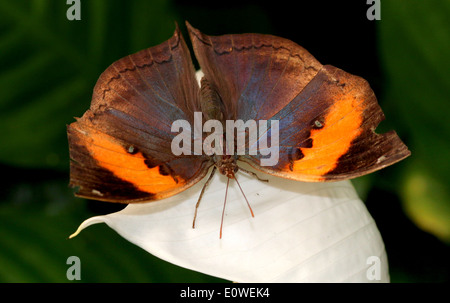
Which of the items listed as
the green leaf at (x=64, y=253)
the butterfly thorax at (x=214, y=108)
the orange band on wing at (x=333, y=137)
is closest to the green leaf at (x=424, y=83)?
the orange band on wing at (x=333, y=137)

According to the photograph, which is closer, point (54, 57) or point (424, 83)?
point (424, 83)

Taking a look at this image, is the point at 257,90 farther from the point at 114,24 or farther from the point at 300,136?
the point at 114,24

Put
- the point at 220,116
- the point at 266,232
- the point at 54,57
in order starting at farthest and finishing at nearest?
the point at 54,57
the point at 220,116
the point at 266,232

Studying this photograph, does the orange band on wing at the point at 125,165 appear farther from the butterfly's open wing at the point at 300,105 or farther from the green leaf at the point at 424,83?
the green leaf at the point at 424,83

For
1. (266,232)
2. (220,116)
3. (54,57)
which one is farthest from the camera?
(54,57)

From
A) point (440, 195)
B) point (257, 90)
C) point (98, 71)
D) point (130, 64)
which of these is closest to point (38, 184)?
point (98, 71)

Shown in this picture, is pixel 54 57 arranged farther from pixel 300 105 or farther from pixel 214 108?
pixel 300 105

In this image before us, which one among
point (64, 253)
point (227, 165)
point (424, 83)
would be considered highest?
point (424, 83)

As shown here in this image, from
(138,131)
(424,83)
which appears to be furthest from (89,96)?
(424,83)
